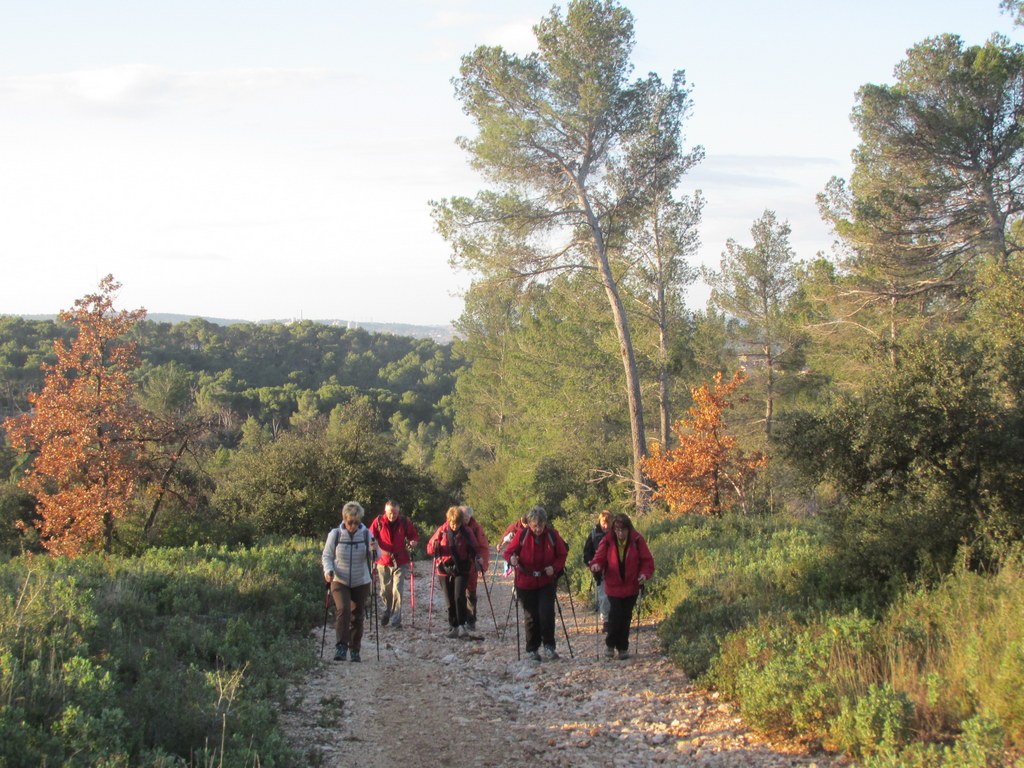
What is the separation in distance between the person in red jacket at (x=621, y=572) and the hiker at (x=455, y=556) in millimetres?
1857

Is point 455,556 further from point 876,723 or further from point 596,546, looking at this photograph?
point 876,723

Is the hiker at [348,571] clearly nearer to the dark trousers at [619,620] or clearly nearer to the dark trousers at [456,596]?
the dark trousers at [456,596]

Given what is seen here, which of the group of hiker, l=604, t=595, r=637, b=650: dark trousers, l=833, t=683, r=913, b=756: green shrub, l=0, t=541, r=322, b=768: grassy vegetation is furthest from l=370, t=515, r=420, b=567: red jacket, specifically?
l=833, t=683, r=913, b=756: green shrub

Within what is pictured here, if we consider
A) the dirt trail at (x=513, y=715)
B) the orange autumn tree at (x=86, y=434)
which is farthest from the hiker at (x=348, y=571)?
the orange autumn tree at (x=86, y=434)

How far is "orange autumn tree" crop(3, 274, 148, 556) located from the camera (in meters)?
15.2

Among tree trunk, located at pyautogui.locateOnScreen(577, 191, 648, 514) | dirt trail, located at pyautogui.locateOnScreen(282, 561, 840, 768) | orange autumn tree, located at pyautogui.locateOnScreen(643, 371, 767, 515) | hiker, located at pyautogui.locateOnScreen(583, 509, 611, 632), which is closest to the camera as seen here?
dirt trail, located at pyautogui.locateOnScreen(282, 561, 840, 768)

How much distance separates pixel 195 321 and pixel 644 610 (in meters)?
78.3

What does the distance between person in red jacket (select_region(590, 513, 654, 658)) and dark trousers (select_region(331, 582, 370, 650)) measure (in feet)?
8.36

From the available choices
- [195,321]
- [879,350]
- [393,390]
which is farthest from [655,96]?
[195,321]

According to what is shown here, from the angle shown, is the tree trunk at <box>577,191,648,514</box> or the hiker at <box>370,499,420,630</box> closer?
the hiker at <box>370,499,420,630</box>

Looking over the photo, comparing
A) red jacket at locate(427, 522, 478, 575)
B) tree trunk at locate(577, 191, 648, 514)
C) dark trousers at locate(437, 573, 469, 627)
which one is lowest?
dark trousers at locate(437, 573, 469, 627)

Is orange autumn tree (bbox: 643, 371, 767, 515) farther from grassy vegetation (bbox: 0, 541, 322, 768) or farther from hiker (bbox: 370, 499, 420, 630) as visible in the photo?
grassy vegetation (bbox: 0, 541, 322, 768)

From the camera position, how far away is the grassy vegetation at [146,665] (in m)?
4.59

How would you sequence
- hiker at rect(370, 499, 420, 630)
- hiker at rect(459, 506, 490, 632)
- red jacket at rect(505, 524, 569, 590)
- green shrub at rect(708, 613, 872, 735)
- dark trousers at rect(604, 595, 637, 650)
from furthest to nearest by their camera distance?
hiker at rect(370, 499, 420, 630) < hiker at rect(459, 506, 490, 632) < red jacket at rect(505, 524, 569, 590) < dark trousers at rect(604, 595, 637, 650) < green shrub at rect(708, 613, 872, 735)
